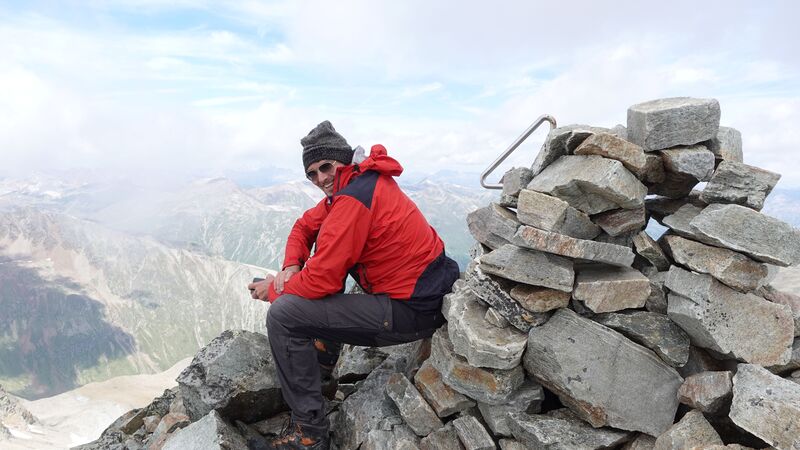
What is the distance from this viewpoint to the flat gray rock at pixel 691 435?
20.5 feet

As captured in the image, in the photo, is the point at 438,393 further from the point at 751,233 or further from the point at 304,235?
the point at 751,233

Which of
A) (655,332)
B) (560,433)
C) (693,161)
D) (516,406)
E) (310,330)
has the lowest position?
(560,433)

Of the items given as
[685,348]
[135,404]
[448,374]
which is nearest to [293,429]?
[448,374]

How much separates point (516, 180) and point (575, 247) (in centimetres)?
230

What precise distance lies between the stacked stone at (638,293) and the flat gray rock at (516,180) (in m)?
0.59

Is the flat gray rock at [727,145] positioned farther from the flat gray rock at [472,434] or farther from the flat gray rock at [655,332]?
the flat gray rock at [472,434]

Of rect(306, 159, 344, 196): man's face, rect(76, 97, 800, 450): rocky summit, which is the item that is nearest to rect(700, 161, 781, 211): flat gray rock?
rect(76, 97, 800, 450): rocky summit

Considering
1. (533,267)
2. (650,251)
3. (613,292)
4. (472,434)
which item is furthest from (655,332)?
(472,434)

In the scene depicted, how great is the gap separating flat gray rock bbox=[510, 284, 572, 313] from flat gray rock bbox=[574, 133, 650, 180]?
2.20 metres

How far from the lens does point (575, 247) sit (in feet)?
24.1

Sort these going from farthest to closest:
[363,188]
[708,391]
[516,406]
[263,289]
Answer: [263,289], [363,188], [516,406], [708,391]

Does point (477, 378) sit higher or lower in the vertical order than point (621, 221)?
lower

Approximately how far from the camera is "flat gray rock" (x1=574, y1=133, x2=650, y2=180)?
7.53 meters

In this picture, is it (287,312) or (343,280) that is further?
(343,280)
